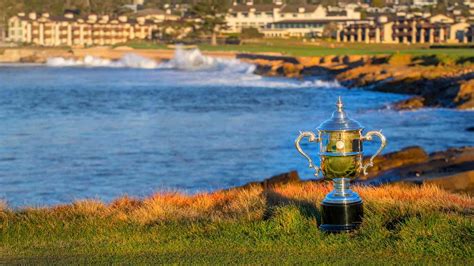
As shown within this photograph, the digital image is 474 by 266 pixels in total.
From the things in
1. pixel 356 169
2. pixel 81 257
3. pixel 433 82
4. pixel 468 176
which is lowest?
pixel 433 82

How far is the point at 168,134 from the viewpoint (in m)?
38.3

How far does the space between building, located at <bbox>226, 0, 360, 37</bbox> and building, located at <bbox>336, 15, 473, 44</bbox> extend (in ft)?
66.3

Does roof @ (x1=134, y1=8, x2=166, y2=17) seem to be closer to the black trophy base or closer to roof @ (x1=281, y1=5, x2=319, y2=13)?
roof @ (x1=281, y1=5, x2=319, y2=13)

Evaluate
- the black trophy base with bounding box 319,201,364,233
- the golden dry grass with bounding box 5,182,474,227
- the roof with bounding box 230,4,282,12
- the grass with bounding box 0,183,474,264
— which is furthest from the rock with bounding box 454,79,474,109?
the roof with bounding box 230,4,282,12

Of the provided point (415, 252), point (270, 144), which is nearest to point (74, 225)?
point (415, 252)

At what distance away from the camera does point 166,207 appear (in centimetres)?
1245

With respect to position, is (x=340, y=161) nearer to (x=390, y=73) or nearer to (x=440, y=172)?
(x=440, y=172)

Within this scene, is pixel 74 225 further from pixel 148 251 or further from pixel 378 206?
pixel 378 206

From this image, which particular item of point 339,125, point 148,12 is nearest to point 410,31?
point 148,12

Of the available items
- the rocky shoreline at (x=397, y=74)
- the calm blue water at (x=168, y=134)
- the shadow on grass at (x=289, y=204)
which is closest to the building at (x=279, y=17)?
the rocky shoreline at (x=397, y=74)

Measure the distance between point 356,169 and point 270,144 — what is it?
77.6ft

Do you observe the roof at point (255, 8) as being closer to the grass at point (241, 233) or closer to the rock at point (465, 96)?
the rock at point (465, 96)

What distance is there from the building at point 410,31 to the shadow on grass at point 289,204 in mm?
116357

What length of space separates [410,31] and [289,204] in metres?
128
